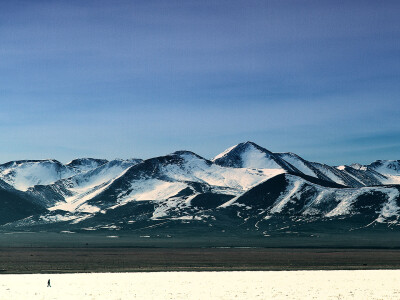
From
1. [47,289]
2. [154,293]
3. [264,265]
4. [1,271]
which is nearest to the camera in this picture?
[154,293]

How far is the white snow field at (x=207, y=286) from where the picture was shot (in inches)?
2557

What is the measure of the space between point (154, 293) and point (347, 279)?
3113 centimetres

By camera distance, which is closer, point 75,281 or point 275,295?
point 275,295

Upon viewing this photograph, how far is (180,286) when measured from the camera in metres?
74.7

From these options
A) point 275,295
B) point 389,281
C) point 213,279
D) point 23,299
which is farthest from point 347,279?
point 23,299

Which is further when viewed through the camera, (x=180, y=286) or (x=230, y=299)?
(x=180, y=286)

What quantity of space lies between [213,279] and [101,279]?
15.4 metres

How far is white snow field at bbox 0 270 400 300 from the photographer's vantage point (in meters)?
64.9

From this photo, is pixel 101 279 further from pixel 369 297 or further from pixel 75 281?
pixel 369 297

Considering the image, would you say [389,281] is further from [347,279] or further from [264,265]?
[264,265]

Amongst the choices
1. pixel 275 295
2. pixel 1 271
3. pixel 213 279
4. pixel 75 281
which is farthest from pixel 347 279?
pixel 1 271

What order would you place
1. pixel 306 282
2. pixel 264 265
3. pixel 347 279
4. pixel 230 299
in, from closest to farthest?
pixel 230 299 → pixel 306 282 → pixel 347 279 → pixel 264 265

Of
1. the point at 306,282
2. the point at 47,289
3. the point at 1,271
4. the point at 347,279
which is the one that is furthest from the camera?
the point at 1,271

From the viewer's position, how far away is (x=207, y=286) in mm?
74375
